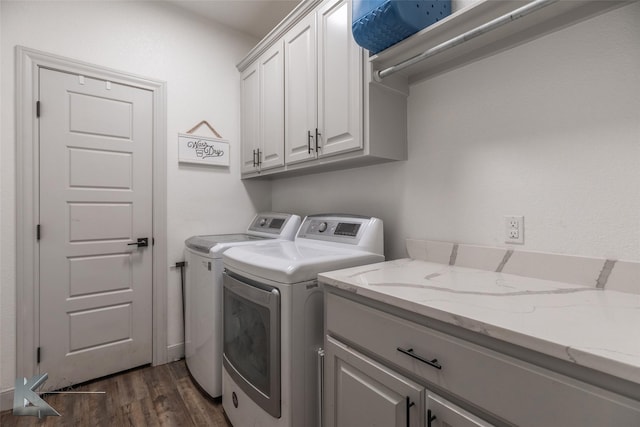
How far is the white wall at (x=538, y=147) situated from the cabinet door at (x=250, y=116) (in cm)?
126

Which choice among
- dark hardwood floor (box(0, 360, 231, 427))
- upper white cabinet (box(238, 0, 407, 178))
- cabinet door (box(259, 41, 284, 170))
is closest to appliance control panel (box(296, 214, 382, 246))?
upper white cabinet (box(238, 0, 407, 178))

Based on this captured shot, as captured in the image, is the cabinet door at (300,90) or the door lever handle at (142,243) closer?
the cabinet door at (300,90)

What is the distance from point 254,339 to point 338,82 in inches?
54.1

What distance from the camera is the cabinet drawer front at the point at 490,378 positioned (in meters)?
0.56

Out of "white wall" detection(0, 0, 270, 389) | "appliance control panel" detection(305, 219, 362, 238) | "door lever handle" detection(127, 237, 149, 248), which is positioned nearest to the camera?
"appliance control panel" detection(305, 219, 362, 238)

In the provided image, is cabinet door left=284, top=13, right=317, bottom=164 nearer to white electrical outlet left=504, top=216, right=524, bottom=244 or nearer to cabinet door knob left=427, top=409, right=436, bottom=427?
white electrical outlet left=504, top=216, right=524, bottom=244

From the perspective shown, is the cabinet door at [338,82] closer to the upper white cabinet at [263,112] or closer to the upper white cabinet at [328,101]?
the upper white cabinet at [328,101]

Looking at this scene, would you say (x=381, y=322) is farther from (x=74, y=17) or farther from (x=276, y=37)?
(x=74, y=17)

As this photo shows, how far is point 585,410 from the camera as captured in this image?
1.85 ft

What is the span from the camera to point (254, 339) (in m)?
1.37

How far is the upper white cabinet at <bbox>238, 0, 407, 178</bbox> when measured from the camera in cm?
148

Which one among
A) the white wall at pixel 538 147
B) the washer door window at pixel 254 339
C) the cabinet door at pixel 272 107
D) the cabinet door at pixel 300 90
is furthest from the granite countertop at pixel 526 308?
the cabinet door at pixel 272 107

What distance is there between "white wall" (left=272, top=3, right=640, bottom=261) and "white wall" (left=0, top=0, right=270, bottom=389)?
62.5 inches

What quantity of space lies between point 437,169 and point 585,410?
1.10 m
